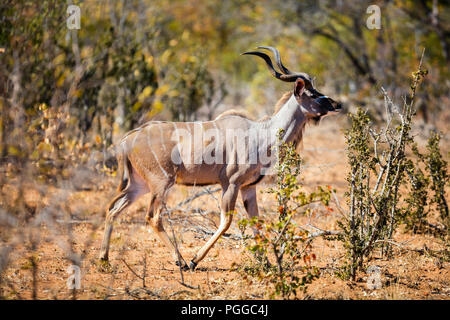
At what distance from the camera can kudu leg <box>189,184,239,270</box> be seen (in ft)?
15.6

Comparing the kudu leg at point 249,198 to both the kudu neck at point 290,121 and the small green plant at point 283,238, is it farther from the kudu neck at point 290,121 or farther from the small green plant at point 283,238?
the small green plant at point 283,238

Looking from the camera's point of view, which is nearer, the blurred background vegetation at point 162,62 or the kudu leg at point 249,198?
the kudu leg at point 249,198

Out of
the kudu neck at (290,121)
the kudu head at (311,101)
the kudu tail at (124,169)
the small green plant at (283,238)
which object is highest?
the kudu head at (311,101)

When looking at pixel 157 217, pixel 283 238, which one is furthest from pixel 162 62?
pixel 283 238

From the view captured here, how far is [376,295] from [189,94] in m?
7.05

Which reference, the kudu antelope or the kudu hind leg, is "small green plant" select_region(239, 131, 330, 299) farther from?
the kudu hind leg

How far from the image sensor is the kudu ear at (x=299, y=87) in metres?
5.06

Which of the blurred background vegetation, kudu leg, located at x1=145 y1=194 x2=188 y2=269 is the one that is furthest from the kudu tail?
the blurred background vegetation

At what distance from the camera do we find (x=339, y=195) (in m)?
7.59

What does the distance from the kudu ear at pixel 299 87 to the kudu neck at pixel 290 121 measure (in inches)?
4.6

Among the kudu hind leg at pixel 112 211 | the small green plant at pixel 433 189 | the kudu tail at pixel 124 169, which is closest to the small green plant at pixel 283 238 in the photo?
the kudu hind leg at pixel 112 211

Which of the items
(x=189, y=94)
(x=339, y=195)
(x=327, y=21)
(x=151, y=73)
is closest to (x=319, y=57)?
(x=327, y=21)

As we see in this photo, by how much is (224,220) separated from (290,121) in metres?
1.31

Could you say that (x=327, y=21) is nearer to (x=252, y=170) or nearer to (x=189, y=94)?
(x=189, y=94)
